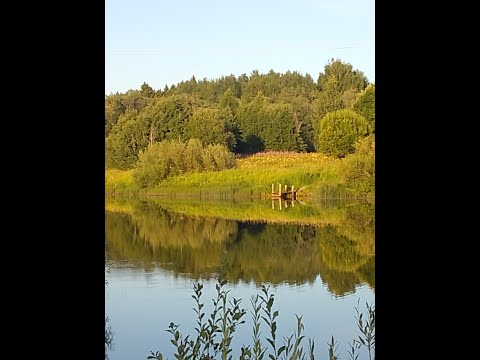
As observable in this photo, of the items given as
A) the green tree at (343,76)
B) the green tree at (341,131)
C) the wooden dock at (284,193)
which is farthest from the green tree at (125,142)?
the green tree at (343,76)

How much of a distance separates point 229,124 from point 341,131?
3.16 meters

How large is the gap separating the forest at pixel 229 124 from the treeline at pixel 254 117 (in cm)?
2

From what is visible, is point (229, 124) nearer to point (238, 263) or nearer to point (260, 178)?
point (260, 178)

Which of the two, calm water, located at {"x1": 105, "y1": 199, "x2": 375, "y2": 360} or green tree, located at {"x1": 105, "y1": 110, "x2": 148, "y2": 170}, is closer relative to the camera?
calm water, located at {"x1": 105, "y1": 199, "x2": 375, "y2": 360}

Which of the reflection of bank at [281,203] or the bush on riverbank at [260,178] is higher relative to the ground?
the bush on riverbank at [260,178]

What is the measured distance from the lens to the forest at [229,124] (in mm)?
13039

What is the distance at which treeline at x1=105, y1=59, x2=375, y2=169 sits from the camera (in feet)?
42.7

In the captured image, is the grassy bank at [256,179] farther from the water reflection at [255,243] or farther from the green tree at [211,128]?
the green tree at [211,128]

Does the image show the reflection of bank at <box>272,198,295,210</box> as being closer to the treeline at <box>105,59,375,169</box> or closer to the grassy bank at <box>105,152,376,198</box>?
the grassy bank at <box>105,152,376,198</box>

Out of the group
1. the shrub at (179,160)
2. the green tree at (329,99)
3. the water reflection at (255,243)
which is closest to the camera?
the water reflection at (255,243)

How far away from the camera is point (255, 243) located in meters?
11.5

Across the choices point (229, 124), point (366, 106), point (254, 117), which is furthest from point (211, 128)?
point (366, 106)

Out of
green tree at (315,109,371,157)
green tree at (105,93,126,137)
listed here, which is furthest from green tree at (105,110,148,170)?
green tree at (315,109,371,157)
